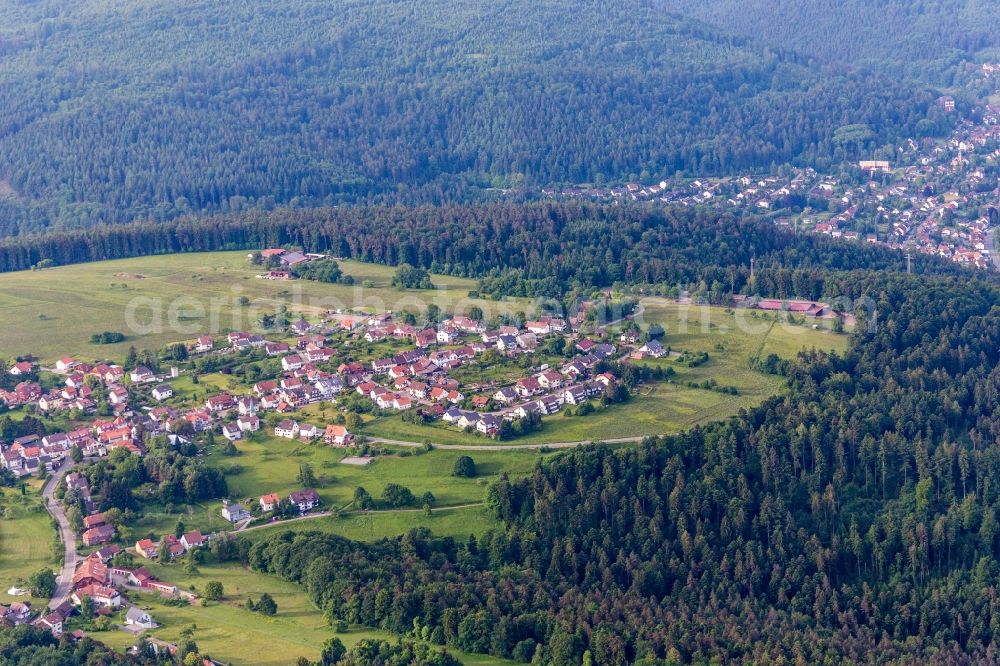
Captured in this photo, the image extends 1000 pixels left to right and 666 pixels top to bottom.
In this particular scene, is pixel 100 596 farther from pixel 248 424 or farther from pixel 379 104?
pixel 379 104

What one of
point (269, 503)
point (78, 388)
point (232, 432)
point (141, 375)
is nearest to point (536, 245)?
point (141, 375)

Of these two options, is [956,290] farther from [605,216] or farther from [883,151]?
[883,151]

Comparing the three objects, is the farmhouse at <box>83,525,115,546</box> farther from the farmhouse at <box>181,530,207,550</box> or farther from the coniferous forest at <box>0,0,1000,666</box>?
the farmhouse at <box>181,530,207,550</box>

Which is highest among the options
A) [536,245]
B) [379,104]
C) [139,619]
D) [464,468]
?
[379,104]

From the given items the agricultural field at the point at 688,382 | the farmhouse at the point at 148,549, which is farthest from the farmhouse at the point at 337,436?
the farmhouse at the point at 148,549

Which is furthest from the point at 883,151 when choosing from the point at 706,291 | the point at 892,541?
the point at 892,541
